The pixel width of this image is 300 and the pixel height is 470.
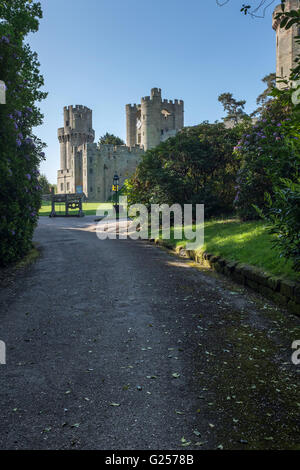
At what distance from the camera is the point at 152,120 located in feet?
214

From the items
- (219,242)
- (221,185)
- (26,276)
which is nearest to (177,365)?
(26,276)

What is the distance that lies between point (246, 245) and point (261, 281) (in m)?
2.17

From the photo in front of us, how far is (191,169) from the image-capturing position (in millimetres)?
14078

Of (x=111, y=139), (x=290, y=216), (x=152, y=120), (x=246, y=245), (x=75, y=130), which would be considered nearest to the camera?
(x=290, y=216)

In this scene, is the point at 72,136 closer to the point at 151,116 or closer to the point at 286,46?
the point at 151,116

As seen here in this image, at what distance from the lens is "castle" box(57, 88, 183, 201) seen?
6512 cm

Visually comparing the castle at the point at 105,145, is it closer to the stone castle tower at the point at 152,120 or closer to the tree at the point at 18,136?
the stone castle tower at the point at 152,120

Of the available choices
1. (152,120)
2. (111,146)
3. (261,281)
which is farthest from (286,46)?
(111,146)

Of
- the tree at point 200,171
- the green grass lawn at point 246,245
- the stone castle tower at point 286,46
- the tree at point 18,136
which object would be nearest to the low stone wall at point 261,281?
the green grass lawn at point 246,245

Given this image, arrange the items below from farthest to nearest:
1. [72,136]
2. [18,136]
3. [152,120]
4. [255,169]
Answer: [72,136]
[152,120]
[255,169]
[18,136]

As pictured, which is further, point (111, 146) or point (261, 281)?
point (111, 146)

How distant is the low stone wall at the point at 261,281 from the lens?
4772 millimetres

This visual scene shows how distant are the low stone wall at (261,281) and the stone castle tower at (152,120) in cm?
5568
